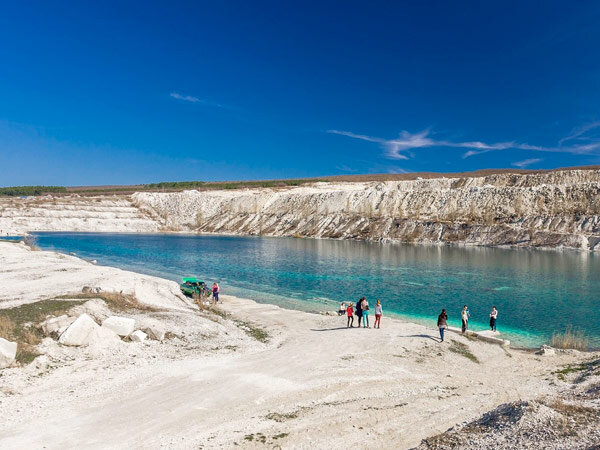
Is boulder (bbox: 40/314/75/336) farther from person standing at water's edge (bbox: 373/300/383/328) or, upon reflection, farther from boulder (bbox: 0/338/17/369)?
person standing at water's edge (bbox: 373/300/383/328)

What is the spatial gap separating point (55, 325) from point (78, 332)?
1307 mm

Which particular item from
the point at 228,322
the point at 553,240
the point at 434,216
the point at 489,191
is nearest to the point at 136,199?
the point at 434,216

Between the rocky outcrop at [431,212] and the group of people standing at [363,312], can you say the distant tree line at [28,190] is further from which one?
the group of people standing at [363,312]

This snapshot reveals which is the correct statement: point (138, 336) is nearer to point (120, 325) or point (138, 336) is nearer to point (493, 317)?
point (120, 325)

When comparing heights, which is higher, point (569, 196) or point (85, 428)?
point (569, 196)

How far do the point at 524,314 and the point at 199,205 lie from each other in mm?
120251

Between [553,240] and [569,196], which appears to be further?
[569,196]

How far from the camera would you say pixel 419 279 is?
137 feet

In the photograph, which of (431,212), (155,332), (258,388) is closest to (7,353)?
(155,332)

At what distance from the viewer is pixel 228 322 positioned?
23172mm

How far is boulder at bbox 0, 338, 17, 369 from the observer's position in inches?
530

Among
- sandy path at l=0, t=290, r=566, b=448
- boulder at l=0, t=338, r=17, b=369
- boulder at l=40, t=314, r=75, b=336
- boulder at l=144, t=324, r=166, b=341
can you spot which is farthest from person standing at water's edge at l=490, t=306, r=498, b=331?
boulder at l=0, t=338, r=17, b=369

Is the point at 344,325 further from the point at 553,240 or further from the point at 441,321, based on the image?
the point at 553,240

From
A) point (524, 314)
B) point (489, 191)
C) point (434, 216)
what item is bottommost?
point (524, 314)
